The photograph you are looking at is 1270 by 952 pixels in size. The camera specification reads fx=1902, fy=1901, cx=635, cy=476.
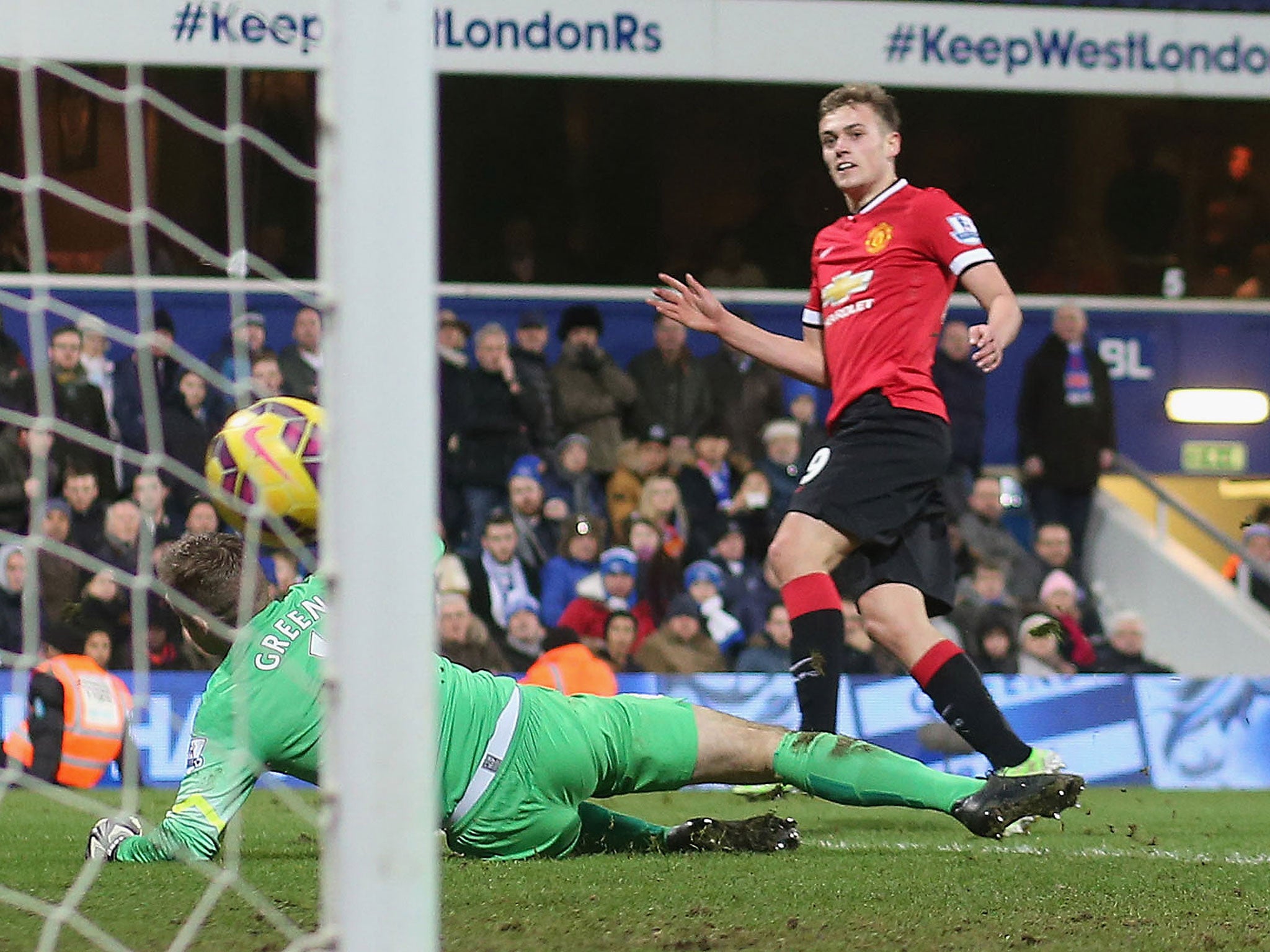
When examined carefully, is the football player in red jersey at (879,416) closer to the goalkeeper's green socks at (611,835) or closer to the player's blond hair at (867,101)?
the player's blond hair at (867,101)

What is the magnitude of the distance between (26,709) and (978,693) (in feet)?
13.3

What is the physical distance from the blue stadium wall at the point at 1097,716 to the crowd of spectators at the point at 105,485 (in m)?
0.66

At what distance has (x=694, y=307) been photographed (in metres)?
5.32

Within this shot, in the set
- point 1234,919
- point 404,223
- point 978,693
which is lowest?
point 1234,919

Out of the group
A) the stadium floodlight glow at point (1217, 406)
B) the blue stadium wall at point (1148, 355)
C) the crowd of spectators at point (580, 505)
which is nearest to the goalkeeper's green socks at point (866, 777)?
the crowd of spectators at point (580, 505)

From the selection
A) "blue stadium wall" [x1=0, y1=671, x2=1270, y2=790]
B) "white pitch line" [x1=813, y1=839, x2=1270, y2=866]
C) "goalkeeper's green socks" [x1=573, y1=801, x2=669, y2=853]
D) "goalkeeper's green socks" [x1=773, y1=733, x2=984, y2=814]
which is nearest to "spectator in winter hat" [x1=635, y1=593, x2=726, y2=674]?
"blue stadium wall" [x1=0, y1=671, x2=1270, y2=790]

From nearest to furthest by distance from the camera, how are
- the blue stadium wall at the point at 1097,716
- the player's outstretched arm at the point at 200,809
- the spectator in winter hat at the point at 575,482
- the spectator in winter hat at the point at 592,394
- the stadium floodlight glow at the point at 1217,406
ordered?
1. the player's outstretched arm at the point at 200,809
2. the blue stadium wall at the point at 1097,716
3. the spectator in winter hat at the point at 575,482
4. the spectator in winter hat at the point at 592,394
5. the stadium floodlight glow at the point at 1217,406

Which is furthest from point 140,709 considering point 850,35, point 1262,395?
point 1262,395

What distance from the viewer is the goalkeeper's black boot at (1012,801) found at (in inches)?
171

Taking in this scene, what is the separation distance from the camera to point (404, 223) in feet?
8.36

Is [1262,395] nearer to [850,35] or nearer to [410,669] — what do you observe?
[850,35]

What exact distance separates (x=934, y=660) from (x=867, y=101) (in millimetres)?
1642

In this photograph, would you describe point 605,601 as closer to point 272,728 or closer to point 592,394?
point 592,394

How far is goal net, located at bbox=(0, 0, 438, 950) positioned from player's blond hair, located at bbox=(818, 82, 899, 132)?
1.67 meters
